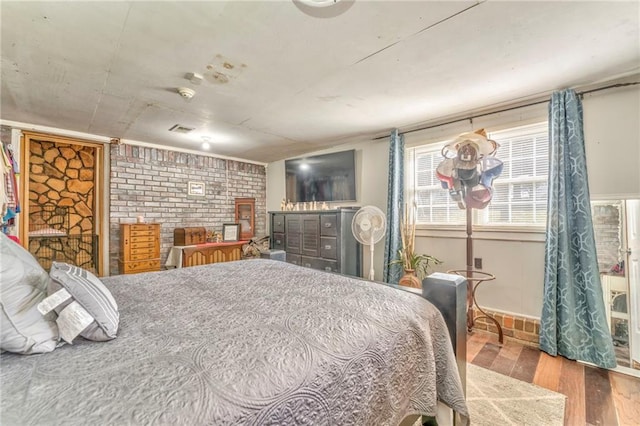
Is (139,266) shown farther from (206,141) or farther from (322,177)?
(322,177)

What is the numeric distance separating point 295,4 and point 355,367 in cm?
172

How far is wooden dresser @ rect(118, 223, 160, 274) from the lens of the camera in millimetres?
3799

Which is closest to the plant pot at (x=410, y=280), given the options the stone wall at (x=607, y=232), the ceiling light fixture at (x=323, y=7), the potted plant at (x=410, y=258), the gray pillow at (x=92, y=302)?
the potted plant at (x=410, y=258)

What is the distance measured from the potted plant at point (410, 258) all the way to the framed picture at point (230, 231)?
3090mm

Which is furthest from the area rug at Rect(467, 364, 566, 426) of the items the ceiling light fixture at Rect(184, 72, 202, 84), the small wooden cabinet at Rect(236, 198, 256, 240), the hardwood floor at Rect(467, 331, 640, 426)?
the small wooden cabinet at Rect(236, 198, 256, 240)

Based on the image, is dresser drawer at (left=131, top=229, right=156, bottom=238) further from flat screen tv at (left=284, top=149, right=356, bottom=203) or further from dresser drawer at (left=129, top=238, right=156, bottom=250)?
flat screen tv at (left=284, top=149, right=356, bottom=203)

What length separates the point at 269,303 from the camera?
4.05 feet

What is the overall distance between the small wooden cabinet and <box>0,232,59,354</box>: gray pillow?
4.37m

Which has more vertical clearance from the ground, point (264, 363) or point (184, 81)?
point (184, 81)

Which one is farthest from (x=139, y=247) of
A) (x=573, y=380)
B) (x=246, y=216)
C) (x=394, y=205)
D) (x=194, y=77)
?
(x=573, y=380)

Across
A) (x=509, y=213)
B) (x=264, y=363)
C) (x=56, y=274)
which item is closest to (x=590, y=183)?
(x=509, y=213)

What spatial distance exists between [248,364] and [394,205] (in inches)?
119

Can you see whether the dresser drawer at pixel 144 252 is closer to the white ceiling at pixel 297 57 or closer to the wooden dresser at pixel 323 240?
the white ceiling at pixel 297 57

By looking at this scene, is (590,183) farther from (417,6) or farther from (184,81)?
(184,81)
